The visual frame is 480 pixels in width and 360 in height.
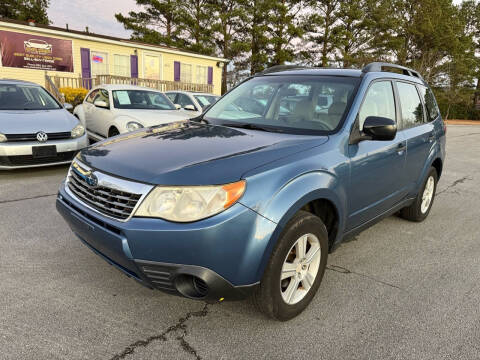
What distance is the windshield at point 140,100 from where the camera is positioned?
7.75m

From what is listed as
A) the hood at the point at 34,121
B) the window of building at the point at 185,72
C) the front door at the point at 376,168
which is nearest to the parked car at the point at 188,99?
the hood at the point at 34,121

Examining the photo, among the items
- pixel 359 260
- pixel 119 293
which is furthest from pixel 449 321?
pixel 119 293

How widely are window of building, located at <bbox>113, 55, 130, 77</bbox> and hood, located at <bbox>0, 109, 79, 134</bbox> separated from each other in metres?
14.2

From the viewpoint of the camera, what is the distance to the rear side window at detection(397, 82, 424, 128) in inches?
143

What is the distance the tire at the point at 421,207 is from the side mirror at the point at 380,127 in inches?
69.5

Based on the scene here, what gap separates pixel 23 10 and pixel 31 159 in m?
40.3

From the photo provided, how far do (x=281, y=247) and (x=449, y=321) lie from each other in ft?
4.60

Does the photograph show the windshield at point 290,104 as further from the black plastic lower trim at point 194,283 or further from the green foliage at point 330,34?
the green foliage at point 330,34

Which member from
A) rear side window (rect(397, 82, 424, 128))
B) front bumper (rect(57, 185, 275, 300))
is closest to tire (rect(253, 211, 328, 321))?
front bumper (rect(57, 185, 275, 300))

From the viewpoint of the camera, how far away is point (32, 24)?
16.5m

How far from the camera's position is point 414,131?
12.2 ft

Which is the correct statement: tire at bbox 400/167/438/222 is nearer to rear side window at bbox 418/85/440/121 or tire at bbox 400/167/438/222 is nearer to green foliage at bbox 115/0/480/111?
rear side window at bbox 418/85/440/121

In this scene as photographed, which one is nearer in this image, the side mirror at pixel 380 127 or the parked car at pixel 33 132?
the side mirror at pixel 380 127

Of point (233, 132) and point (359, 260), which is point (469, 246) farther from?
point (233, 132)
